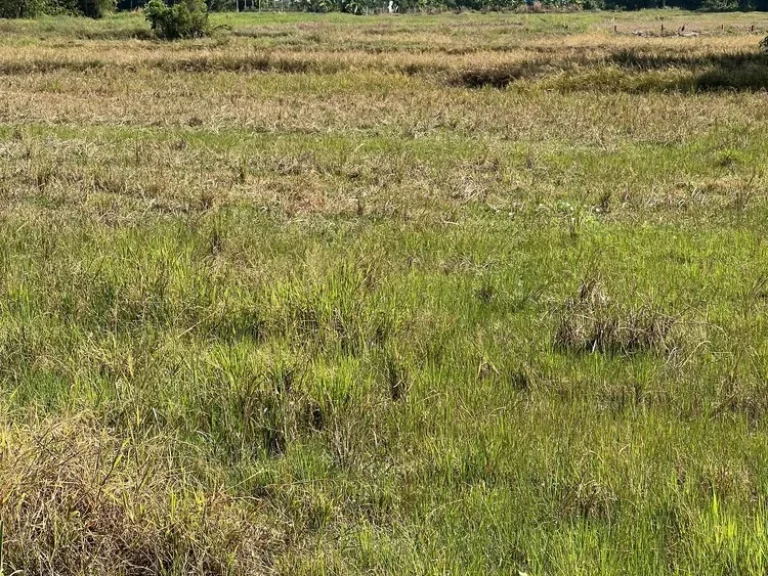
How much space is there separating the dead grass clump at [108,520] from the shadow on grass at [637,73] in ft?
63.4

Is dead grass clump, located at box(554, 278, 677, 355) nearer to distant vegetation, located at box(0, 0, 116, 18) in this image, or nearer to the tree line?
distant vegetation, located at box(0, 0, 116, 18)

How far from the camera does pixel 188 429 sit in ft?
11.7

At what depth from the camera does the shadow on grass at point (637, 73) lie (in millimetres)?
19859

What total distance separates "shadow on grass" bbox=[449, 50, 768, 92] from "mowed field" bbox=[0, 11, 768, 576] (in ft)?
33.4

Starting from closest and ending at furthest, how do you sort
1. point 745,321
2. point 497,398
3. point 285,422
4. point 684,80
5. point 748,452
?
point 748,452, point 285,422, point 497,398, point 745,321, point 684,80

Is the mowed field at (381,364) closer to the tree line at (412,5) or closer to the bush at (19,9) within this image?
the bush at (19,9)

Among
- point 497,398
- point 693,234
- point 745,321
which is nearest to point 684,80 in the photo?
point 693,234

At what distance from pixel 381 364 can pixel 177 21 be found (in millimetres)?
42770

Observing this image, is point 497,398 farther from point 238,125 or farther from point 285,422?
point 238,125

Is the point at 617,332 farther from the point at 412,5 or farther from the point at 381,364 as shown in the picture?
the point at 412,5

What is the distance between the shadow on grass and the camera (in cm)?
1986

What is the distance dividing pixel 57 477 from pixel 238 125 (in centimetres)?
1225

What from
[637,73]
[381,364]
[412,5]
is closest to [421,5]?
[412,5]

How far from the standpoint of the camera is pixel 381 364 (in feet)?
13.8
